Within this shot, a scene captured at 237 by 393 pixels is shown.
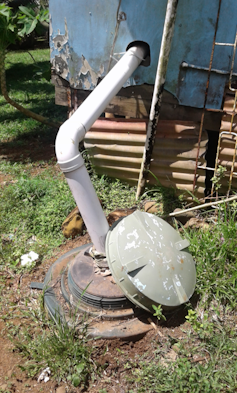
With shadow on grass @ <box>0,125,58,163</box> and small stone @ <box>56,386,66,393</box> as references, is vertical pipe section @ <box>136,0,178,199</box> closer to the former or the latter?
shadow on grass @ <box>0,125,58,163</box>

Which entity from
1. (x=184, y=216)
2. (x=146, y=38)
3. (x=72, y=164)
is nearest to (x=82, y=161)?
(x=72, y=164)

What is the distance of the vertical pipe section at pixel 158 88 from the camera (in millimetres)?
3383

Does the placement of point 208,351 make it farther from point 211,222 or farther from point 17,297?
point 17,297

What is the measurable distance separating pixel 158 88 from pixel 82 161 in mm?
1482

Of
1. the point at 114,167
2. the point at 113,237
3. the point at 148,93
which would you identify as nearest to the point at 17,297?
the point at 113,237

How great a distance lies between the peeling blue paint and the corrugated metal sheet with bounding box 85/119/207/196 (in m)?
0.37

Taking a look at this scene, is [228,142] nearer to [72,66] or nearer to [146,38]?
[146,38]

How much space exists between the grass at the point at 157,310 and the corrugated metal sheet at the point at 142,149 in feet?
0.63

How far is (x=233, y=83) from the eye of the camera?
3.60 metres

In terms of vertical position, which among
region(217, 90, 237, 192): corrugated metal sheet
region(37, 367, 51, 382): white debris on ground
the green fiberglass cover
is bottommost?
region(37, 367, 51, 382): white debris on ground

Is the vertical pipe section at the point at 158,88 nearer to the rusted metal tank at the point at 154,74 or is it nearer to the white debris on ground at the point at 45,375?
the rusted metal tank at the point at 154,74

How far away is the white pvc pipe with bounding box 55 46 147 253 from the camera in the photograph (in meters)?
2.65

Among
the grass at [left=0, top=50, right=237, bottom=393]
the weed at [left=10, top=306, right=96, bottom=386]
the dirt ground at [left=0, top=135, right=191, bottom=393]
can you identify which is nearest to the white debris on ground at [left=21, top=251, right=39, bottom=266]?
the grass at [left=0, top=50, right=237, bottom=393]

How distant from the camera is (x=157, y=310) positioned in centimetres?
259
